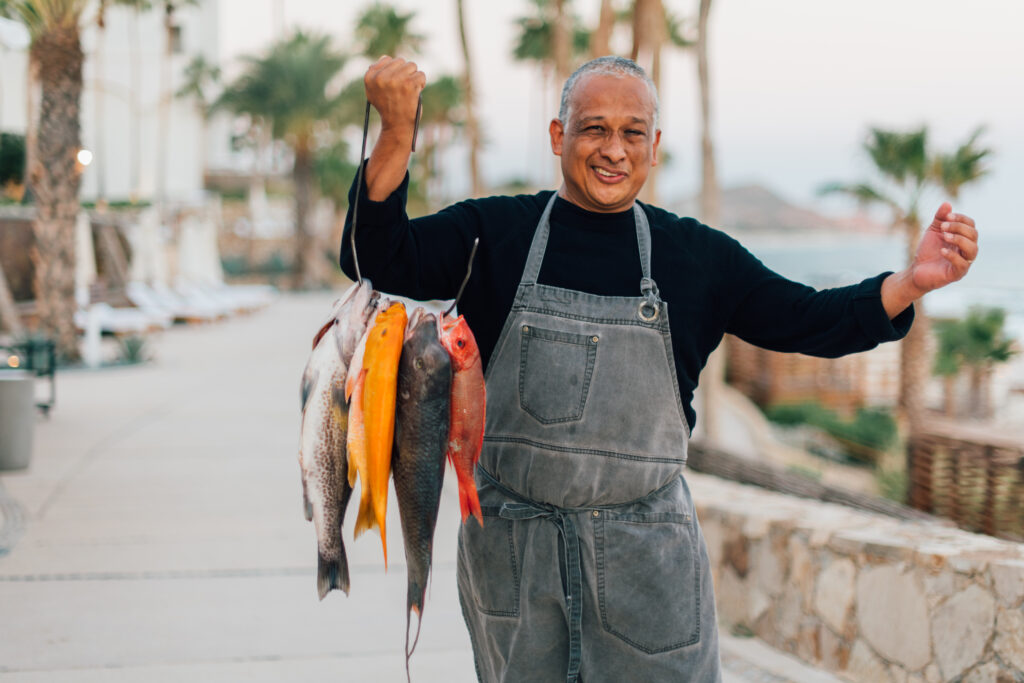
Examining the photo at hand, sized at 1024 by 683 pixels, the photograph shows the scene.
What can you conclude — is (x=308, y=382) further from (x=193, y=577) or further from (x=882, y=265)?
(x=882, y=265)

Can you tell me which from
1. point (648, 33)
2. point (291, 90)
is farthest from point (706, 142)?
point (291, 90)

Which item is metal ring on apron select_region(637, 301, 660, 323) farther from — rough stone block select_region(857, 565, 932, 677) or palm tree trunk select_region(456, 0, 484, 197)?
palm tree trunk select_region(456, 0, 484, 197)

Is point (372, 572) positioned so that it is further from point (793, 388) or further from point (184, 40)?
point (184, 40)

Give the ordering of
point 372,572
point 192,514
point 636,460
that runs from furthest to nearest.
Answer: point 192,514 < point 372,572 < point 636,460

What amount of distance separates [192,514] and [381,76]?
546 centimetres

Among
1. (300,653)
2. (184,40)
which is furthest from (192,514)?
(184,40)

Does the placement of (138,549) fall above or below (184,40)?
below

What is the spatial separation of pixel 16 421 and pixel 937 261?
22.3 feet

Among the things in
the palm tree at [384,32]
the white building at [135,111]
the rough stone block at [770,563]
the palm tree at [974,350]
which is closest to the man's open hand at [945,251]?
the rough stone block at [770,563]

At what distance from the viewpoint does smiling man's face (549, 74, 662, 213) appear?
2.17m

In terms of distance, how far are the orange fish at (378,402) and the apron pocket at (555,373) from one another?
424 millimetres

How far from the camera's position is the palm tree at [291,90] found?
41.1 metres

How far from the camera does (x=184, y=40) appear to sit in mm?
39594

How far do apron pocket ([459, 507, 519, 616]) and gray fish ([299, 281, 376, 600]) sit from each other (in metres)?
0.43
